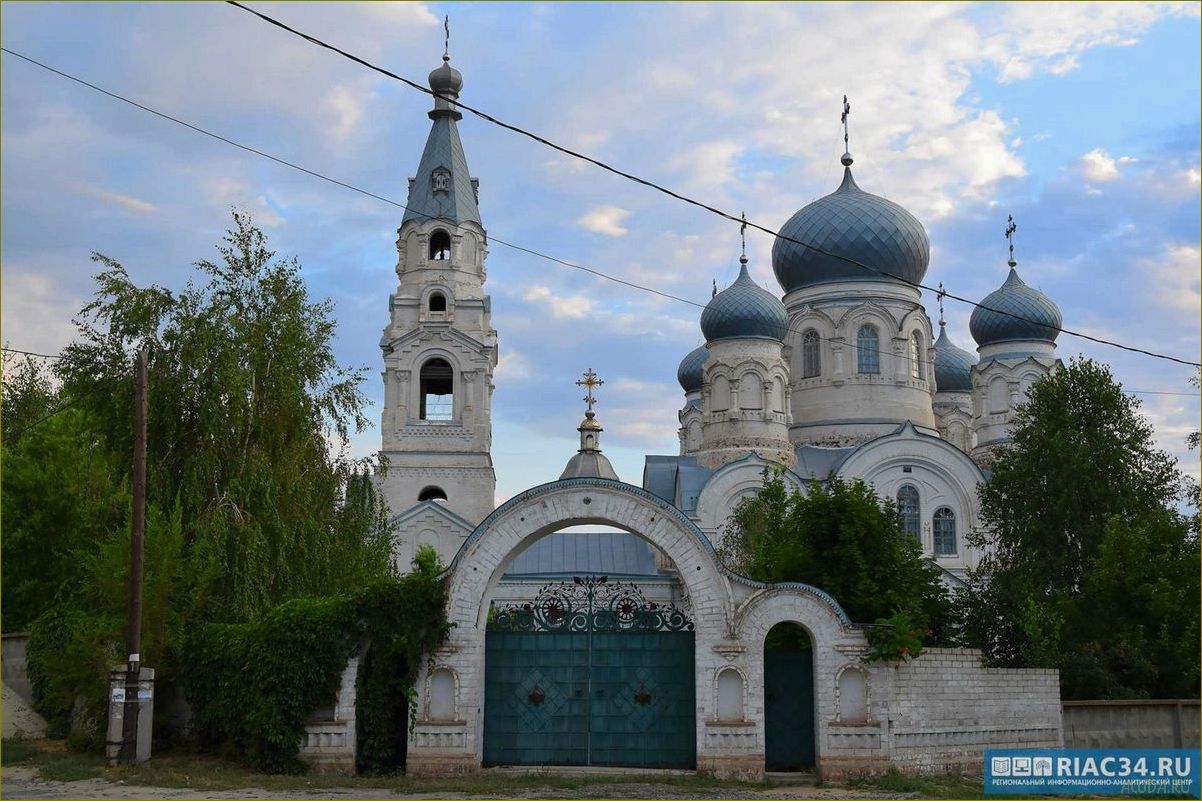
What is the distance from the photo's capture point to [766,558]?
730 inches

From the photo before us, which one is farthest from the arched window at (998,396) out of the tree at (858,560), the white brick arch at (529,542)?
the white brick arch at (529,542)

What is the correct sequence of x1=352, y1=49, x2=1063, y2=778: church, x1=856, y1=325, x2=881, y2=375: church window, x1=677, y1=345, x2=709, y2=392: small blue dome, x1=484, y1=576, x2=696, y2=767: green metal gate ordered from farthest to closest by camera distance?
x1=677, y1=345, x2=709, y2=392: small blue dome < x1=856, y1=325, x2=881, y2=375: church window < x1=352, y1=49, x2=1063, y2=778: church < x1=484, y1=576, x2=696, y2=767: green metal gate

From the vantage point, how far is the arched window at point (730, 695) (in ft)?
46.5

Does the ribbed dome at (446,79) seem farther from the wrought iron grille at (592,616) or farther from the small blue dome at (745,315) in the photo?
the wrought iron grille at (592,616)

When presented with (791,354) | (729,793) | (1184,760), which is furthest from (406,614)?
(791,354)

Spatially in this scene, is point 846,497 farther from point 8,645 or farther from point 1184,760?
point 8,645

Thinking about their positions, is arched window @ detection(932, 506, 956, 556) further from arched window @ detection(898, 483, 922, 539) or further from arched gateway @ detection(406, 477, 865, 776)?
arched gateway @ detection(406, 477, 865, 776)

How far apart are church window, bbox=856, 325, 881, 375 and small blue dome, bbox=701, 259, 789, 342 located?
2.42 metres

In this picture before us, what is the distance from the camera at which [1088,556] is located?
877 inches

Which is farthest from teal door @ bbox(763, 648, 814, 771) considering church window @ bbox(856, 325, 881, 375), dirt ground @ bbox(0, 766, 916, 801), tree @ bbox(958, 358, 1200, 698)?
church window @ bbox(856, 325, 881, 375)

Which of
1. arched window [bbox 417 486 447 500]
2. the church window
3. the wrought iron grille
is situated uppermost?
the church window

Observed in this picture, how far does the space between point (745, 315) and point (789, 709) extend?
22359 millimetres

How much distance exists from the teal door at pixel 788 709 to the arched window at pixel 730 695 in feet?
1.64

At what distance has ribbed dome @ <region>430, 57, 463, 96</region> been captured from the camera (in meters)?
37.1
